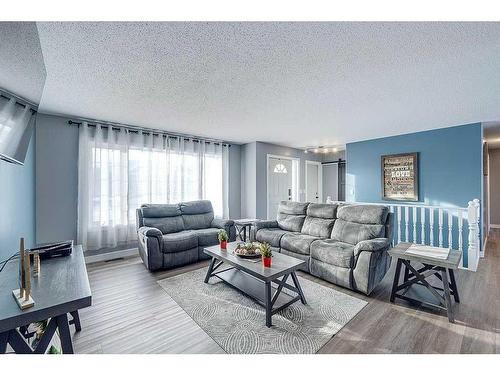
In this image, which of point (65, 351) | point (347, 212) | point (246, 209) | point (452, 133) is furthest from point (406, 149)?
point (65, 351)

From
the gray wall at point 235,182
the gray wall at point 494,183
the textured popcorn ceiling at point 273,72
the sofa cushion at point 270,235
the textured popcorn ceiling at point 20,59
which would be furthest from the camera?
the gray wall at point 494,183

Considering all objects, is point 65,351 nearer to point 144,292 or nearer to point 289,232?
point 144,292

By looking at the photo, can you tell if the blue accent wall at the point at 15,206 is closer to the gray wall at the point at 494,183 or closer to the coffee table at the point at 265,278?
the coffee table at the point at 265,278

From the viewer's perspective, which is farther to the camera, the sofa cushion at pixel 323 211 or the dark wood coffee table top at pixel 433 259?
the sofa cushion at pixel 323 211

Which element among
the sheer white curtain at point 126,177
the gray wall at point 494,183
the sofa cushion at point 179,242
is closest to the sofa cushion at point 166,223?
the sofa cushion at point 179,242

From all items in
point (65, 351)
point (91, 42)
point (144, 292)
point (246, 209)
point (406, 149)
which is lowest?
point (144, 292)

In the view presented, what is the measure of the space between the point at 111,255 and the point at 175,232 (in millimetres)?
1165

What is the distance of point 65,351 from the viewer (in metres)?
1.25

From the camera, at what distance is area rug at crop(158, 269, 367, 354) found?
1751mm

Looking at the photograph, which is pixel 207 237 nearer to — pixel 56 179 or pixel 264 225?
pixel 264 225

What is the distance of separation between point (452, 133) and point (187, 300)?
5.10 m

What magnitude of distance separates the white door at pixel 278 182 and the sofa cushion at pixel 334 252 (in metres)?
2.84

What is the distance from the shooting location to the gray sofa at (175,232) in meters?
3.25

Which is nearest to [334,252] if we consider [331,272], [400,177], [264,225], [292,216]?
[331,272]
